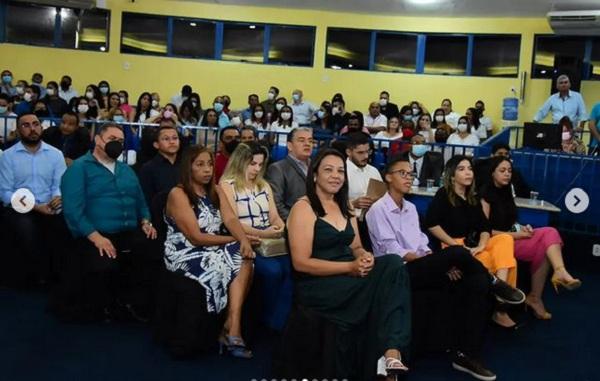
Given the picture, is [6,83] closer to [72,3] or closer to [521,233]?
[72,3]

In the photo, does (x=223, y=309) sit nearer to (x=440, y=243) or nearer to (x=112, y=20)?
(x=440, y=243)

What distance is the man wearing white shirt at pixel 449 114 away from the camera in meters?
12.1

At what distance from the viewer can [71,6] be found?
12.6 m

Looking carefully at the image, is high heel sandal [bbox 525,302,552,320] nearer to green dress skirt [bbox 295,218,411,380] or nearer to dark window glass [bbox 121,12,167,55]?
green dress skirt [bbox 295,218,411,380]

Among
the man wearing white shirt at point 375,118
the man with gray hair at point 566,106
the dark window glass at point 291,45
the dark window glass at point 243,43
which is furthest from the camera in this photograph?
the dark window glass at point 243,43

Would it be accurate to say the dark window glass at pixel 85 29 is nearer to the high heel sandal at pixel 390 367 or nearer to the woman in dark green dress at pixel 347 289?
the woman in dark green dress at pixel 347 289

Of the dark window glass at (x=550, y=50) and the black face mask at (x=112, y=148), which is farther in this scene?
the dark window glass at (x=550, y=50)

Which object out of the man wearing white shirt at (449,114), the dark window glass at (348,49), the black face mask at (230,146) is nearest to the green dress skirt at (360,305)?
the black face mask at (230,146)

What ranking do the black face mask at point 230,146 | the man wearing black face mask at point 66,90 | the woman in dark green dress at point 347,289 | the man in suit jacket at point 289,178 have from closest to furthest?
the woman in dark green dress at point 347,289 < the man in suit jacket at point 289,178 < the black face mask at point 230,146 < the man wearing black face mask at point 66,90

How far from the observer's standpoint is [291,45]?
544 inches

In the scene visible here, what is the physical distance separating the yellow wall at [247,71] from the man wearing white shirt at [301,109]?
707mm

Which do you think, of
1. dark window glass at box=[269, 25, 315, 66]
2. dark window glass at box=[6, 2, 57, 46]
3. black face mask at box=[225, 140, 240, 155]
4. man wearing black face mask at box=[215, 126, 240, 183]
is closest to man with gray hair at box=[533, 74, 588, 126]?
dark window glass at box=[269, 25, 315, 66]

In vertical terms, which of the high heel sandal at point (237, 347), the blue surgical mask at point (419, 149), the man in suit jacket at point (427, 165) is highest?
the blue surgical mask at point (419, 149)

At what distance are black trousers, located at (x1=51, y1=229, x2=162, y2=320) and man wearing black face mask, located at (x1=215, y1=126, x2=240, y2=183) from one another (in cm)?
130
